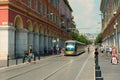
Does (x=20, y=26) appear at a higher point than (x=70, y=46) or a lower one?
higher

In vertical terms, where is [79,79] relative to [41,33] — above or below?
below

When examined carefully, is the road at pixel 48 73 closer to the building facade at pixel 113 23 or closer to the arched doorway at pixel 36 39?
the arched doorway at pixel 36 39

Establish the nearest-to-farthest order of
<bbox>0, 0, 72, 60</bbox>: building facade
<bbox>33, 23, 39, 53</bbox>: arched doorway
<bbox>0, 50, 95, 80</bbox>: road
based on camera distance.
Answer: <bbox>0, 50, 95, 80</bbox>: road
<bbox>0, 0, 72, 60</bbox>: building facade
<bbox>33, 23, 39, 53</bbox>: arched doorway

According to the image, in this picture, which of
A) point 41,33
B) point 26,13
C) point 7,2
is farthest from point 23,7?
point 41,33

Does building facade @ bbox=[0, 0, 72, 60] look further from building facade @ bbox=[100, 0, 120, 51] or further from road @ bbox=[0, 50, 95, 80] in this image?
building facade @ bbox=[100, 0, 120, 51]

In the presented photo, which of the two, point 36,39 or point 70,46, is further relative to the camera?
point 70,46

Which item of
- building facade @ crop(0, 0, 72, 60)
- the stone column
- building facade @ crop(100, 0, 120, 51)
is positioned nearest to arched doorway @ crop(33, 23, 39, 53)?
building facade @ crop(0, 0, 72, 60)

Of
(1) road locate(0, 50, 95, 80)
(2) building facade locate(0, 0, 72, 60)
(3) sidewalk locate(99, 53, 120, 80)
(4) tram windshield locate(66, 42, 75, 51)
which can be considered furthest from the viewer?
(4) tram windshield locate(66, 42, 75, 51)

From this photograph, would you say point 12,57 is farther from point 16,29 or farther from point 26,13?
point 26,13

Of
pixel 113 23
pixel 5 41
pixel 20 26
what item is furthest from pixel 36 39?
pixel 113 23

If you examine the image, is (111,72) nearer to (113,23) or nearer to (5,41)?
(5,41)

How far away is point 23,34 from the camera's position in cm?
4953

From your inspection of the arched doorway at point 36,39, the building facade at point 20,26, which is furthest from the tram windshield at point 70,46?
the arched doorway at point 36,39

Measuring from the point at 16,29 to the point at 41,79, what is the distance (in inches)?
1210
